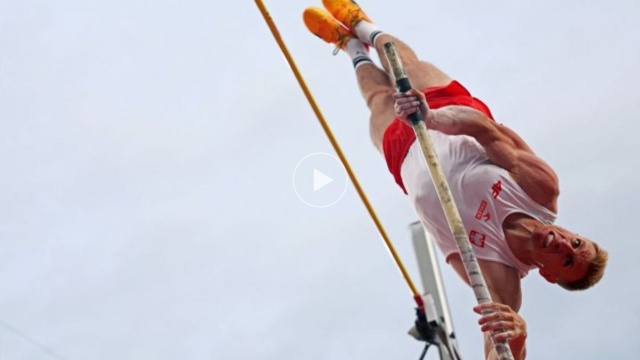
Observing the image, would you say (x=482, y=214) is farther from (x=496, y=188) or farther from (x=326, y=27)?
(x=326, y=27)

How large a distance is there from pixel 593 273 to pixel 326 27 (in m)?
2.16

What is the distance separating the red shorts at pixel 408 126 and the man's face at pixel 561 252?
2.26ft

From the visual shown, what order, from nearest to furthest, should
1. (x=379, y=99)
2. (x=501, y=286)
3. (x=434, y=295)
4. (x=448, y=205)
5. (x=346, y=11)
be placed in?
1. (x=448, y=205)
2. (x=434, y=295)
3. (x=501, y=286)
4. (x=379, y=99)
5. (x=346, y=11)

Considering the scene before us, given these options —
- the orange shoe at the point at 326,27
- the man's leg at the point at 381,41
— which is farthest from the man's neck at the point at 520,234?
the orange shoe at the point at 326,27

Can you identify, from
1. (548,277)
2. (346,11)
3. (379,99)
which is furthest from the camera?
(346,11)

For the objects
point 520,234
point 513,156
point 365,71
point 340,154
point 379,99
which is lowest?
point 520,234

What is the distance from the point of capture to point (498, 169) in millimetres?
7883

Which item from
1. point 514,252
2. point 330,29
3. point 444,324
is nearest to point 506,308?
point 444,324

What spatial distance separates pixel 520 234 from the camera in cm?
790

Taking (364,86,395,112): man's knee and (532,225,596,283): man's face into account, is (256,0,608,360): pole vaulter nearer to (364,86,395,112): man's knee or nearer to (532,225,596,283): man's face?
(532,225,596,283): man's face

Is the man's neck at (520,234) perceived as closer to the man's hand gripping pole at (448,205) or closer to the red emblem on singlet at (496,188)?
the red emblem on singlet at (496,188)

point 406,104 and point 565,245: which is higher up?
point 406,104

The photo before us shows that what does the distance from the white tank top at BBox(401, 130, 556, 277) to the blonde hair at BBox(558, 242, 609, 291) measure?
10.2 inches

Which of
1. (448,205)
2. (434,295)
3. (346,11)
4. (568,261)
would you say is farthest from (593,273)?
(346,11)
